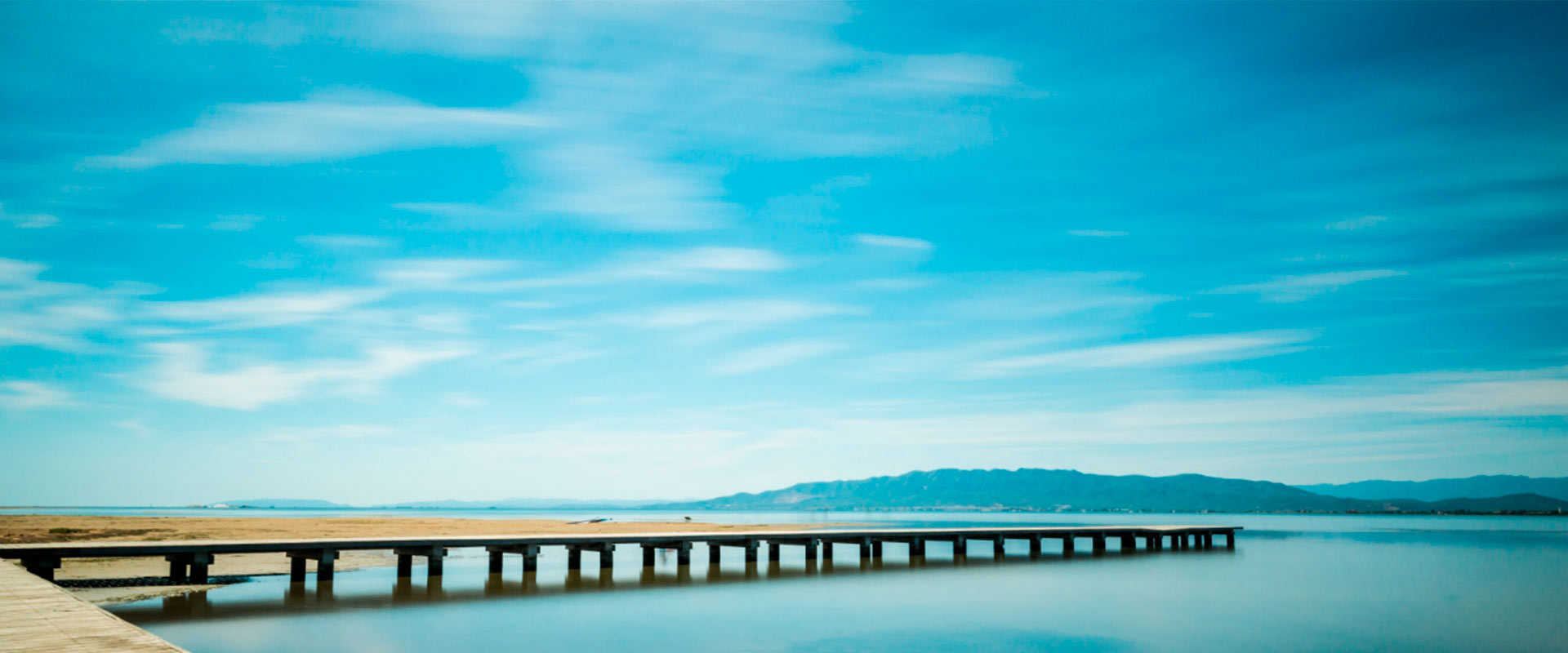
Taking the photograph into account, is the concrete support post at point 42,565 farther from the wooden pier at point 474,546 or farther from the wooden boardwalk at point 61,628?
the wooden boardwalk at point 61,628

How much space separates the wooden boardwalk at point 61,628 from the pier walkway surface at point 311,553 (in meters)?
0.01

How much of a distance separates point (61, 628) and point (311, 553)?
52.3 ft

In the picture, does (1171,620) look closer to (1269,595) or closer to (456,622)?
(1269,595)

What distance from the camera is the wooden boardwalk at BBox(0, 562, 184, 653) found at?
10.3 meters

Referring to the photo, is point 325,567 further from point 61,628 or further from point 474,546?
point 61,628

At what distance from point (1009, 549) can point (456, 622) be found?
3610cm

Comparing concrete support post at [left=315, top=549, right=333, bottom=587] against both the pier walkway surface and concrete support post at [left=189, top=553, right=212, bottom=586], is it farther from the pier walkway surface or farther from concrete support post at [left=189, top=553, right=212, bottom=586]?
concrete support post at [left=189, top=553, right=212, bottom=586]

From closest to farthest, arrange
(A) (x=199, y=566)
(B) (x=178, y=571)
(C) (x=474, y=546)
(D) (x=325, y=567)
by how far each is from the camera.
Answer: (A) (x=199, y=566)
(B) (x=178, y=571)
(D) (x=325, y=567)
(C) (x=474, y=546)

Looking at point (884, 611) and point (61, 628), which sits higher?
point (61, 628)

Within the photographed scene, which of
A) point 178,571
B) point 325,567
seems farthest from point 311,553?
point 178,571

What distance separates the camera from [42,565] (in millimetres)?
22031

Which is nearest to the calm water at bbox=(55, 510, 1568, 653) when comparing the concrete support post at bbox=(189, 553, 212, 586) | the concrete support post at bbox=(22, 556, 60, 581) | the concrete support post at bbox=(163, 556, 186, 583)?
the concrete support post at bbox=(189, 553, 212, 586)

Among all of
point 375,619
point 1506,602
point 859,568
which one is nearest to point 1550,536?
point 1506,602

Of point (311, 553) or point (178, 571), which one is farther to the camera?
point (311, 553)
